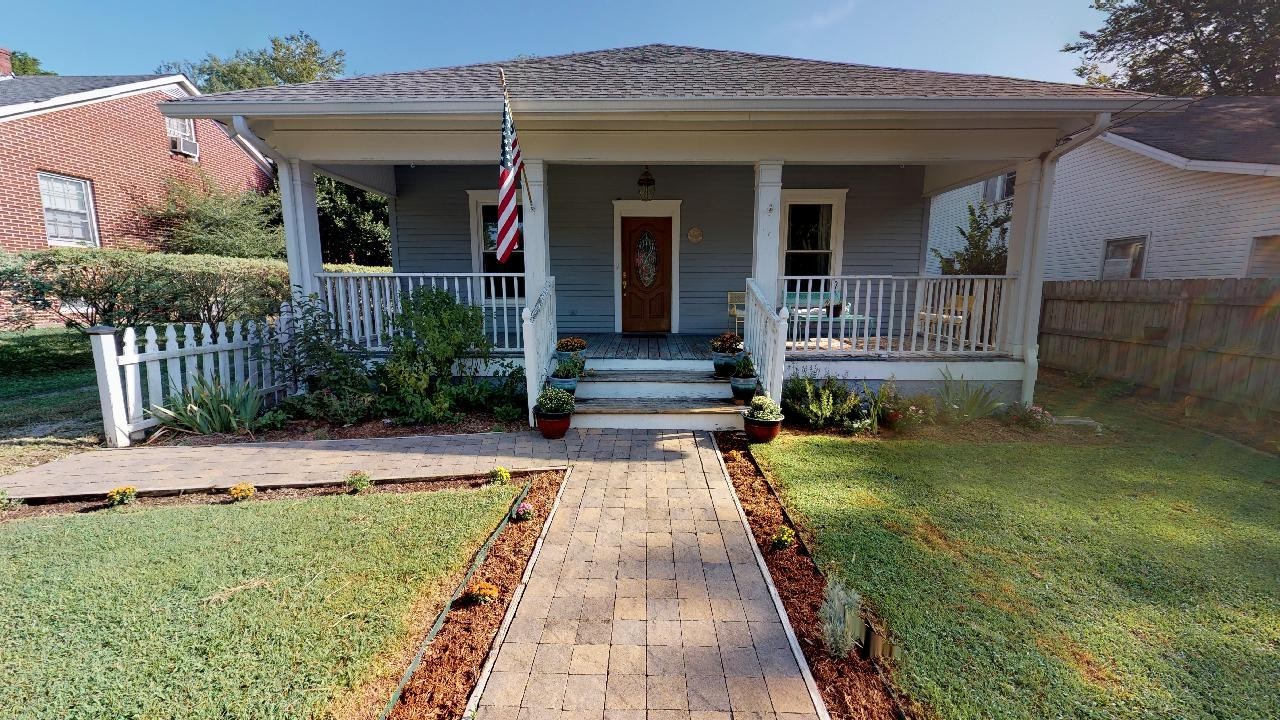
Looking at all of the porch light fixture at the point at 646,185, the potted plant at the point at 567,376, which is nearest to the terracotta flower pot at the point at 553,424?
the potted plant at the point at 567,376

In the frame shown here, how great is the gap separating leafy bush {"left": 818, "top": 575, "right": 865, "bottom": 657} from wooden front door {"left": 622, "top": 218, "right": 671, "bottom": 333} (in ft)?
21.5

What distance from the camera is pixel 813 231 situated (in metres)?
8.48

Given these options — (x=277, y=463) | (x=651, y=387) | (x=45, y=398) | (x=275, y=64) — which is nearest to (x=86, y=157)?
(x=45, y=398)

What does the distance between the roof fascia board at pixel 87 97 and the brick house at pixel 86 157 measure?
0.8 inches

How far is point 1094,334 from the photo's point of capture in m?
7.95

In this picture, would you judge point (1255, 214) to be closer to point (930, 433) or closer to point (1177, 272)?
point (1177, 272)

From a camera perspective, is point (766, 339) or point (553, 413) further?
point (766, 339)

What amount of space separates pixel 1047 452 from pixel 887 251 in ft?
14.6

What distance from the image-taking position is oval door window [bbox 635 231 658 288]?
333 inches

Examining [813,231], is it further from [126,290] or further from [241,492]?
[126,290]

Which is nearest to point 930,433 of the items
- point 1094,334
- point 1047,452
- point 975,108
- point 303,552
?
point 1047,452

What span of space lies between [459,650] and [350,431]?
3.95 metres

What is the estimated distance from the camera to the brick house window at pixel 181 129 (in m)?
13.7

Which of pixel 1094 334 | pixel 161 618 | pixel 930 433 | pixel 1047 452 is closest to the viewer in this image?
pixel 161 618
